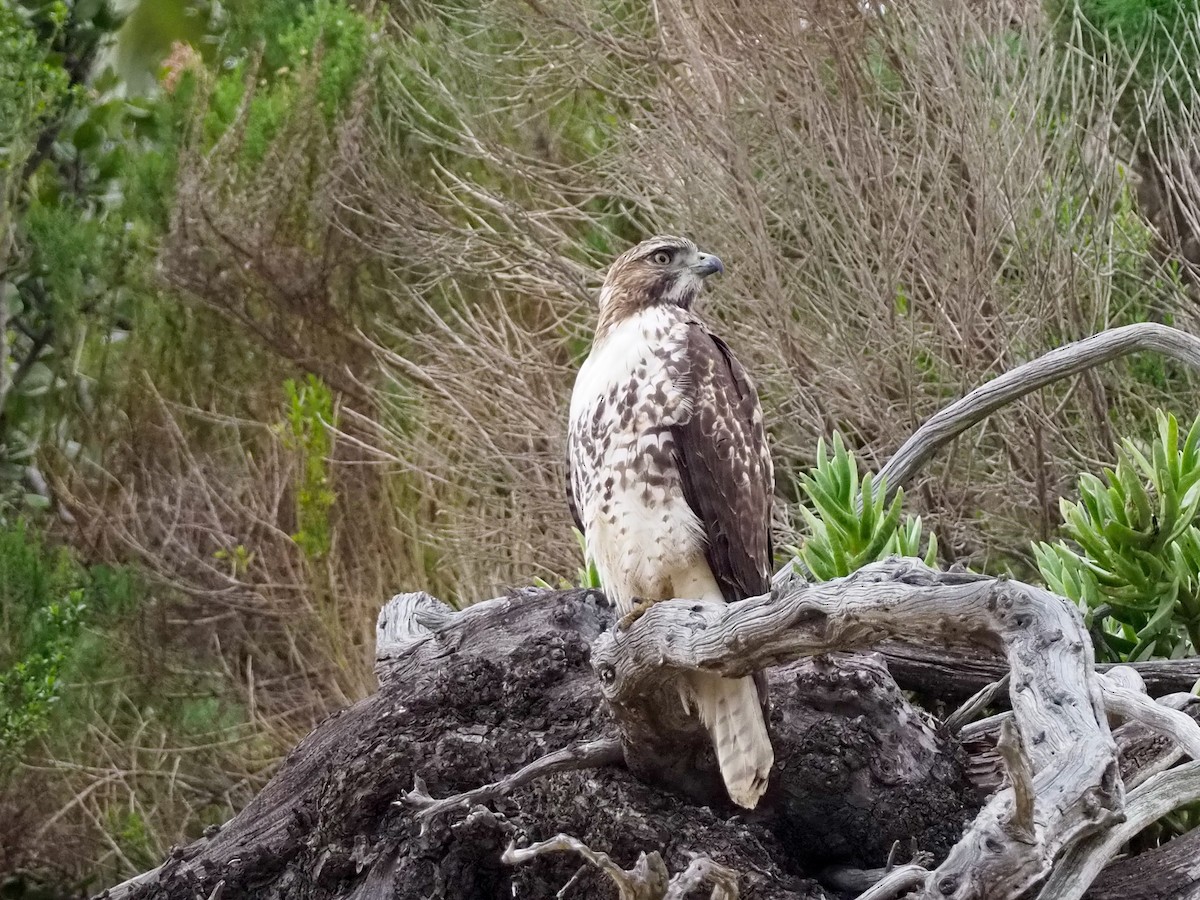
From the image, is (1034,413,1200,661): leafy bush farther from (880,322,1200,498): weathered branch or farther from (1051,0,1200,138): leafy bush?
(1051,0,1200,138): leafy bush

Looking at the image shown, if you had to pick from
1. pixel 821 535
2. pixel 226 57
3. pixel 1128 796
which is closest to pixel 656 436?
pixel 821 535

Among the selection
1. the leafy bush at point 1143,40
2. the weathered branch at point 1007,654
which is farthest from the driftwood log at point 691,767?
the leafy bush at point 1143,40

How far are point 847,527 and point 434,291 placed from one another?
15.9 feet

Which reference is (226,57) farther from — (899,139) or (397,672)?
(397,672)

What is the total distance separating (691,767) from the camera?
2652mm

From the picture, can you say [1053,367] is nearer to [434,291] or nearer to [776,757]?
[776,757]

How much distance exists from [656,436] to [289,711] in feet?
14.8

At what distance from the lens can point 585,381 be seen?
308 cm

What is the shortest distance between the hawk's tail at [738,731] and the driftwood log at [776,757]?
0.25ft

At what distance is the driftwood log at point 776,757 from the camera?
168cm

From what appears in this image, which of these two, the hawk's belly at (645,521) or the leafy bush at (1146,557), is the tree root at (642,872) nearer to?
the hawk's belly at (645,521)

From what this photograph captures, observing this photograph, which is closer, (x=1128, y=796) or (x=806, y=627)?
(x=806, y=627)

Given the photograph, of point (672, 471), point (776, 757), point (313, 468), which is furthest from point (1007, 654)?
point (313, 468)

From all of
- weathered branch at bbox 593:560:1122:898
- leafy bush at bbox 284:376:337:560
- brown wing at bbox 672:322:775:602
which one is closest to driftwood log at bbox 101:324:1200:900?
weathered branch at bbox 593:560:1122:898
